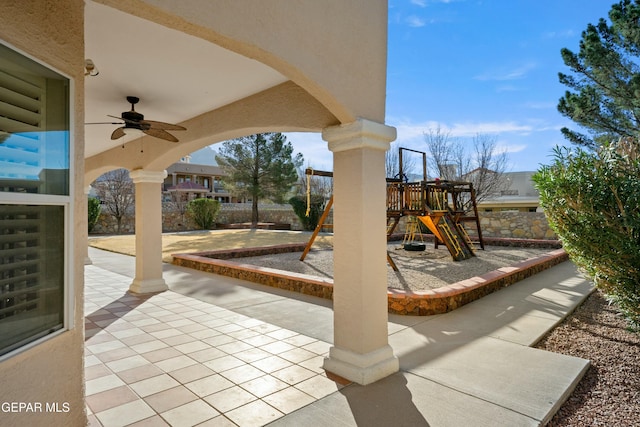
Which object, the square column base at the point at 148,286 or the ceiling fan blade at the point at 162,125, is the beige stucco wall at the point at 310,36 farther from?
the square column base at the point at 148,286

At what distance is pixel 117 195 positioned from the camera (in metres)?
20.3

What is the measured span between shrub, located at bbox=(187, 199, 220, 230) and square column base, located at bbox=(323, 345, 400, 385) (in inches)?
764

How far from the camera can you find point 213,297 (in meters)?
5.75

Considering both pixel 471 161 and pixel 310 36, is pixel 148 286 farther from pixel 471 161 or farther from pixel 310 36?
pixel 471 161

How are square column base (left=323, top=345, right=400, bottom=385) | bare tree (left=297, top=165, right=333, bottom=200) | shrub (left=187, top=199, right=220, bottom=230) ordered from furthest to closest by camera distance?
1. bare tree (left=297, top=165, right=333, bottom=200)
2. shrub (left=187, top=199, right=220, bottom=230)
3. square column base (left=323, top=345, right=400, bottom=385)

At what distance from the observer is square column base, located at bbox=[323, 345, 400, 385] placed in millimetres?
2846

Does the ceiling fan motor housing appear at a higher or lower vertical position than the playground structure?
higher

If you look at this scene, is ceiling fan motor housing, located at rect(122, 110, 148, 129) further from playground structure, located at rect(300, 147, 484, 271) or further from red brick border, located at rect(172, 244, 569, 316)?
playground structure, located at rect(300, 147, 484, 271)

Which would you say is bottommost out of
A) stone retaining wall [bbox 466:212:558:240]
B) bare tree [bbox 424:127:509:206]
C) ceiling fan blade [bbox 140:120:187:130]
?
stone retaining wall [bbox 466:212:558:240]

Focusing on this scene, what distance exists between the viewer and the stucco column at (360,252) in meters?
2.91

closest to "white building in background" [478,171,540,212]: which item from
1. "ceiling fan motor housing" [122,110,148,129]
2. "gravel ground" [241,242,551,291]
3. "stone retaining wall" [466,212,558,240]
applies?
"stone retaining wall" [466,212,558,240]

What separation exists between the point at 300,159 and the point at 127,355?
2055 cm

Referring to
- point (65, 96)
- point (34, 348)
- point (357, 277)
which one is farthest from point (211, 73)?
point (34, 348)

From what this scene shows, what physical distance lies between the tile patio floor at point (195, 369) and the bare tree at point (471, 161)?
567 inches
